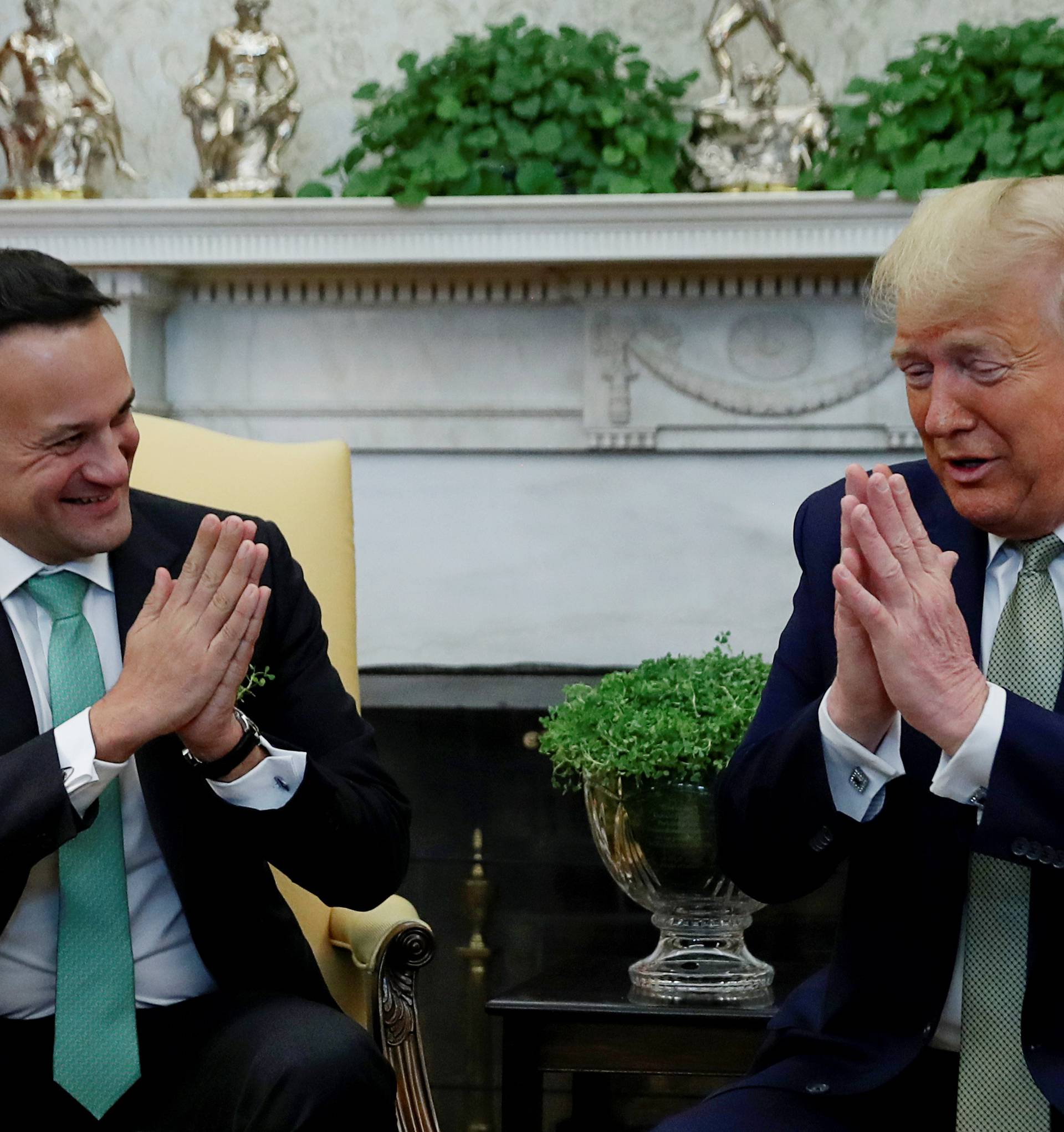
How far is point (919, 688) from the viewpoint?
1362mm

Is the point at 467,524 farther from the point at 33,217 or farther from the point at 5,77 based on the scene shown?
the point at 5,77

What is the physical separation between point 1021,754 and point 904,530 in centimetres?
21

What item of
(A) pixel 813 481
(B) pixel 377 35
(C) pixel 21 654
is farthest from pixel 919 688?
(B) pixel 377 35

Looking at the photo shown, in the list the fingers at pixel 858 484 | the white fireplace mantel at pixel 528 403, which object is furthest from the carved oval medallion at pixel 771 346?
the fingers at pixel 858 484

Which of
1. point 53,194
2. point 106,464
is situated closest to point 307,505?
point 106,464

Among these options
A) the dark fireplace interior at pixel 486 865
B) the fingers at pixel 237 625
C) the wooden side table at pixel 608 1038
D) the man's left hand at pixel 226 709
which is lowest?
the dark fireplace interior at pixel 486 865

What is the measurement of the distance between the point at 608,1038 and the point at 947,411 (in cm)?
94

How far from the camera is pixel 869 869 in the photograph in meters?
1.55

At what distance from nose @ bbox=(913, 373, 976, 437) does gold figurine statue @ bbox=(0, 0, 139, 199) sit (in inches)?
87.2

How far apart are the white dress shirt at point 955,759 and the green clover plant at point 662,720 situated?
52cm

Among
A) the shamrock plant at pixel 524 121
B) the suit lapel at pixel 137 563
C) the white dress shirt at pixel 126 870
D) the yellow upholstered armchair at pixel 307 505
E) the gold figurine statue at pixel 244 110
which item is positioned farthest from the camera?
the gold figurine statue at pixel 244 110

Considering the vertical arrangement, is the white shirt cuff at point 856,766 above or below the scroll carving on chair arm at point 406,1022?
above

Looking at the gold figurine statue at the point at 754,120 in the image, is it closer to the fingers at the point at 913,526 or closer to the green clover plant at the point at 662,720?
the green clover plant at the point at 662,720

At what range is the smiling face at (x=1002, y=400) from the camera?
1453mm
